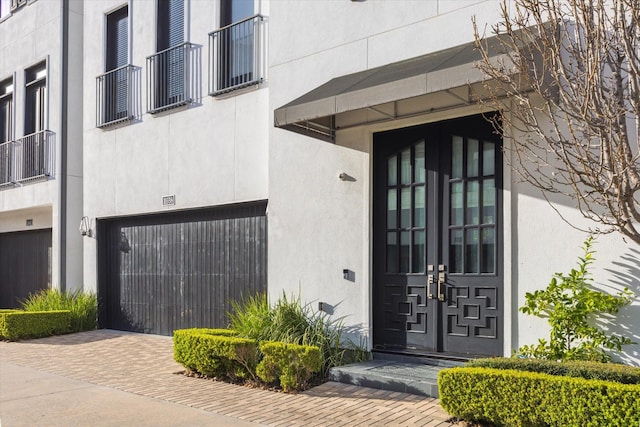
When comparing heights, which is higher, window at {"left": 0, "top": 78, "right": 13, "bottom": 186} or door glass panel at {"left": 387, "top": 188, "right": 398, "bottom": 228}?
window at {"left": 0, "top": 78, "right": 13, "bottom": 186}

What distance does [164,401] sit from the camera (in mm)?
7285

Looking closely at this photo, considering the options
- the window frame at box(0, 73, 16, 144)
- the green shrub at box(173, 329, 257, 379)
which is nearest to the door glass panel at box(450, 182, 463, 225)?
the green shrub at box(173, 329, 257, 379)

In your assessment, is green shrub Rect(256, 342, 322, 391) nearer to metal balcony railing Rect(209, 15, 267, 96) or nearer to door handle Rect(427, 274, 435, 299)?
door handle Rect(427, 274, 435, 299)

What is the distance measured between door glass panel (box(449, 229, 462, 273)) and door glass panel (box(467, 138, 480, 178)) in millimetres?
744

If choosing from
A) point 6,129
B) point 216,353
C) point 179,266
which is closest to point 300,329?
point 216,353

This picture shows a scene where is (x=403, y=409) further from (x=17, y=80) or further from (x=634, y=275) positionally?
(x=17, y=80)

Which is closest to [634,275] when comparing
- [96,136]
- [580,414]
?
[580,414]

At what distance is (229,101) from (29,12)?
8553 mm

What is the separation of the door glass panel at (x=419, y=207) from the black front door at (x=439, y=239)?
13 millimetres

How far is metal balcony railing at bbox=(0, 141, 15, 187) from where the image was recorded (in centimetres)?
1698

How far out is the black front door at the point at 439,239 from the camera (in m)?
7.69

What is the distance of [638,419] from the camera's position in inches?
193

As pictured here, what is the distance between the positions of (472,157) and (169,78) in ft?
22.8

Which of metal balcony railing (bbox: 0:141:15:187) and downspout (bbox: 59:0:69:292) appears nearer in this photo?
downspout (bbox: 59:0:69:292)
